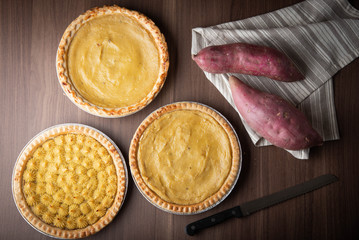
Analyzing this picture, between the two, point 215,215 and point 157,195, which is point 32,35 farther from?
point 215,215

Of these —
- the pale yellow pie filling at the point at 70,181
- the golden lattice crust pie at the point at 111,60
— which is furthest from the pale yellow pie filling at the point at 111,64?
the pale yellow pie filling at the point at 70,181

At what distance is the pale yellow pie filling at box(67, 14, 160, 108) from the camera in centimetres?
157

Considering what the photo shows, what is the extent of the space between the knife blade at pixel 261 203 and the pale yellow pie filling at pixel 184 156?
0.38 feet

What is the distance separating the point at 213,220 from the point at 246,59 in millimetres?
774

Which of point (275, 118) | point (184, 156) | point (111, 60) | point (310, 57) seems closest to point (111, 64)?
point (111, 60)

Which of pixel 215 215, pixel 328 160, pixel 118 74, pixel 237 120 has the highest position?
pixel 118 74

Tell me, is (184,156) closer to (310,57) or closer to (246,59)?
(246,59)

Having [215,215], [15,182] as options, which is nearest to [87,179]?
[15,182]

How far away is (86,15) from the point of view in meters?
1.57

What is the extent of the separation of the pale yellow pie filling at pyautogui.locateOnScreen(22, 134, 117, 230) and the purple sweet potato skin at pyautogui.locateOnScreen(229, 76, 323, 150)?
2.28ft

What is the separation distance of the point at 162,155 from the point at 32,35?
910 millimetres

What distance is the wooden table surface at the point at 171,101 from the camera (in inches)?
63.5

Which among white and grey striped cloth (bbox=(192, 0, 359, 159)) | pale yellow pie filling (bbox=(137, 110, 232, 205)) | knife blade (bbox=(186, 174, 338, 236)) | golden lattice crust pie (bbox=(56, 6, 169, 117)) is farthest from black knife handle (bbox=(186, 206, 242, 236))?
golden lattice crust pie (bbox=(56, 6, 169, 117))

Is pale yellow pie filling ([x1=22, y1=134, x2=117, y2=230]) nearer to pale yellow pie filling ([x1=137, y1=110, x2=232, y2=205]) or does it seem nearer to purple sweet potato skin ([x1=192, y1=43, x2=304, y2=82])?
pale yellow pie filling ([x1=137, y1=110, x2=232, y2=205])
